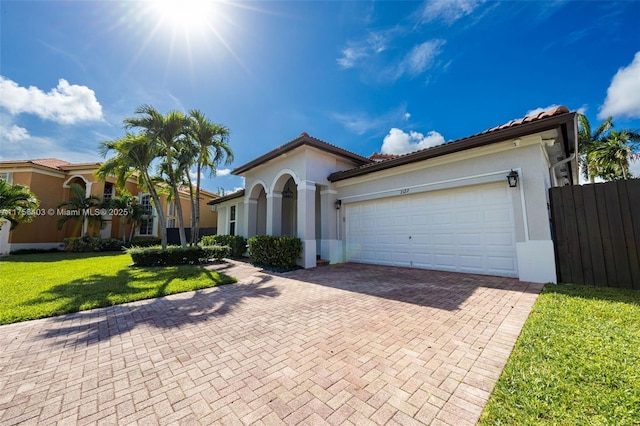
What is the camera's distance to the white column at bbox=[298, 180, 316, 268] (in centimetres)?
968

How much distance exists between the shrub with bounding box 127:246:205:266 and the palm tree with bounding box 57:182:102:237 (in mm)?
12656

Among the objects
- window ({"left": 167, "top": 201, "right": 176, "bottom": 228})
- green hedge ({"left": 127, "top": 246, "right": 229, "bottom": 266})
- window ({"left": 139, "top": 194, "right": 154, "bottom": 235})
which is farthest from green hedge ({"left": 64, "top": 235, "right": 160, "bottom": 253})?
green hedge ({"left": 127, "top": 246, "right": 229, "bottom": 266})

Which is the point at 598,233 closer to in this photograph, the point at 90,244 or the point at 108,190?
the point at 90,244

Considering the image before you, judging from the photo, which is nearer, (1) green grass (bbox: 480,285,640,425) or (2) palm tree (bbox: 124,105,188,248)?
(1) green grass (bbox: 480,285,640,425)

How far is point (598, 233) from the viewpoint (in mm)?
5598

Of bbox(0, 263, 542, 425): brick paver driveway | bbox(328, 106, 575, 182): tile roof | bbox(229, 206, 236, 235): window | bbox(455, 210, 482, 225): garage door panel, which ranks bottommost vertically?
bbox(0, 263, 542, 425): brick paver driveway

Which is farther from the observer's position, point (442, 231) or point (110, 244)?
point (110, 244)

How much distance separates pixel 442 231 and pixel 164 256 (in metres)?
11.2

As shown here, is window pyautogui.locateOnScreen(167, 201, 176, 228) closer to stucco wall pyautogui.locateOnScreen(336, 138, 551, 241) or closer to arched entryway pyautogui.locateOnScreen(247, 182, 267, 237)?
arched entryway pyautogui.locateOnScreen(247, 182, 267, 237)

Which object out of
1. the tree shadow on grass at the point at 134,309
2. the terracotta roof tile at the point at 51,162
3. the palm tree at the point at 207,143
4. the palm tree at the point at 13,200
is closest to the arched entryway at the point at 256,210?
the palm tree at the point at 207,143

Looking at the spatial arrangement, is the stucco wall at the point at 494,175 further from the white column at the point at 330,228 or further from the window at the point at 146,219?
the window at the point at 146,219

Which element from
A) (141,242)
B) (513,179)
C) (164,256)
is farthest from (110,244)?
(513,179)

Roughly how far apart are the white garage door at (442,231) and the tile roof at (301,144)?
254cm

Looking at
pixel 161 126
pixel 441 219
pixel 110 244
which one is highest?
pixel 161 126
